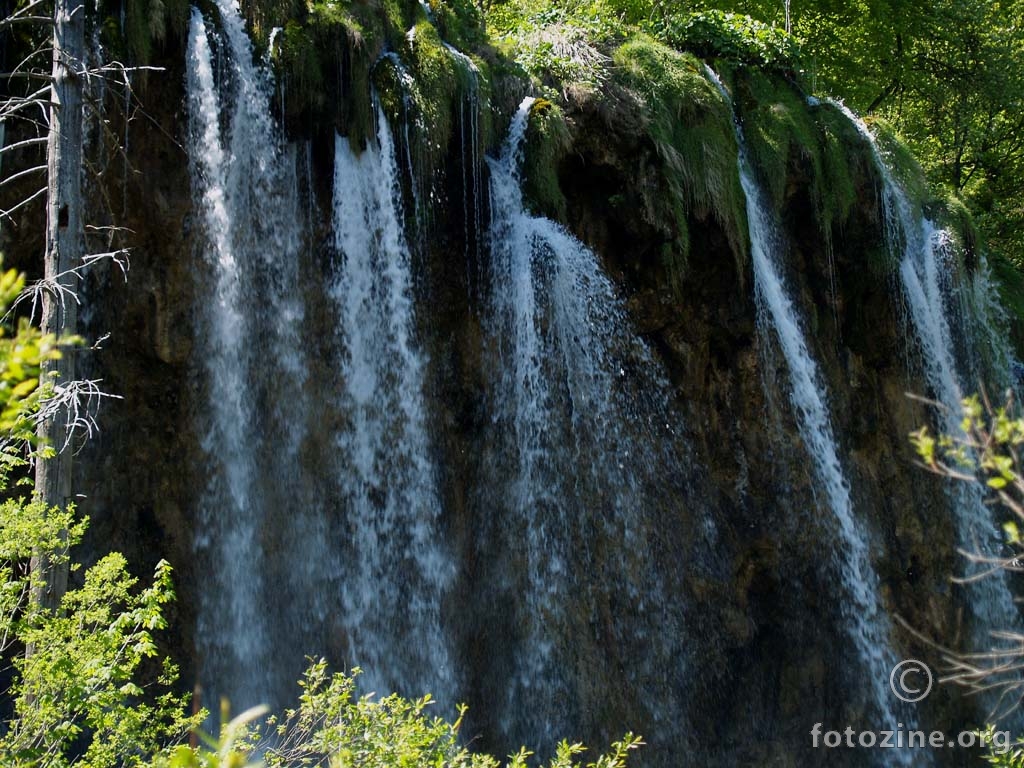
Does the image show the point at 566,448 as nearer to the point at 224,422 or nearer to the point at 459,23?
the point at 224,422

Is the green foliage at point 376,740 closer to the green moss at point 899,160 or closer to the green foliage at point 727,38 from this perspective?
the green foliage at point 727,38

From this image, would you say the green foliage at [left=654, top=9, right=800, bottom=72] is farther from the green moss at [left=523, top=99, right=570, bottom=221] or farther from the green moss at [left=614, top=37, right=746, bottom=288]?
the green moss at [left=523, top=99, right=570, bottom=221]

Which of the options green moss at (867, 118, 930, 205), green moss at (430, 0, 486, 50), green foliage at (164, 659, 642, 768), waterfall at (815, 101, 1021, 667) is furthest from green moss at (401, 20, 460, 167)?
green moss at (867, 118, 930, 205)

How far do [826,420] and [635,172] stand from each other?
11.9 feet

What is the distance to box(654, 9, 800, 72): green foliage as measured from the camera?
40.6 ft

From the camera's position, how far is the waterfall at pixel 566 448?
9.28 meters

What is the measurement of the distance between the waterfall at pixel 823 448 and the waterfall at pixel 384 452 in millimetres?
4189

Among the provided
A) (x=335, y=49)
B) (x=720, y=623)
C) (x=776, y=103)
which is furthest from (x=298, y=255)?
(x=776, y=103)

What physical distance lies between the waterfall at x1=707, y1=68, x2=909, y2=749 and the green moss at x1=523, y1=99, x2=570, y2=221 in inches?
95.3

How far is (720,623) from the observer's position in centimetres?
1012

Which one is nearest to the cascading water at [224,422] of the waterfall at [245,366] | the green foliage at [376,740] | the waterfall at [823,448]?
the waterfall at [245,366]

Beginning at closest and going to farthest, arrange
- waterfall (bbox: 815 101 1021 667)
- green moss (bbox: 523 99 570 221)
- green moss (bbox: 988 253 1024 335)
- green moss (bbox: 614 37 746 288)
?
green moss (bbox: 523 99 570 221) < green moss (bbox: 614 37 746 288) < waterfall (bbox: 815 101 1021 667) < green moss (bbox: 988 253 1024 335)

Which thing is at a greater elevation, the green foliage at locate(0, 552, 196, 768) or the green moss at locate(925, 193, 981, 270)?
the green moss at locate(925, 193, 981, 270)

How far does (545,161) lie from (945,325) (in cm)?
616
